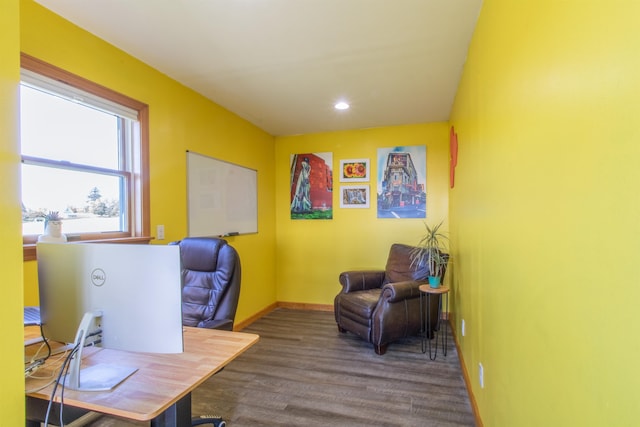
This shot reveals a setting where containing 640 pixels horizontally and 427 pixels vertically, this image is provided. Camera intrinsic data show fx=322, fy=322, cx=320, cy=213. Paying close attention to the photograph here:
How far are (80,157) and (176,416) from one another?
1.83 metres

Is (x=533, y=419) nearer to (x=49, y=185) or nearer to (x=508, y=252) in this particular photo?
(x=508, y=252)

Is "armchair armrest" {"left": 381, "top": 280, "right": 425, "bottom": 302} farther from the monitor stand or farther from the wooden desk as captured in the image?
the monitor stand

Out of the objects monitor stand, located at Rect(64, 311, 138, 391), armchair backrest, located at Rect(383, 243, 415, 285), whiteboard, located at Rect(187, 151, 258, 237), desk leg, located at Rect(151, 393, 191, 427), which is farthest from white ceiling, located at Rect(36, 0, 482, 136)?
desk leg, located at Rect(151, 393, 191, 427)

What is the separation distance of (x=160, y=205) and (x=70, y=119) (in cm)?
85

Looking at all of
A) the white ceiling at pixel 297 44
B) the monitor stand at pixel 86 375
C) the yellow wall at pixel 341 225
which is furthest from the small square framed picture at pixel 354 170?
the monitor stand at pixel 86 375

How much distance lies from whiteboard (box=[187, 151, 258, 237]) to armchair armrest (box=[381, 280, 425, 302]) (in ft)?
5.95

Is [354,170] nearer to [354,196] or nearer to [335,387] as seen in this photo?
[354,196]

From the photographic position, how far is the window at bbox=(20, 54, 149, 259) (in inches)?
72.3

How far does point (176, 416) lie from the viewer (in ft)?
3.82

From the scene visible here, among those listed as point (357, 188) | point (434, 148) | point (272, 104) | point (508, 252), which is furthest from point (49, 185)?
point (434, 148)

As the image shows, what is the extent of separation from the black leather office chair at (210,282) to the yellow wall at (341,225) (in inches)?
96.9

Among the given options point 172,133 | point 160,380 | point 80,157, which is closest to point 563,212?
point 160,380

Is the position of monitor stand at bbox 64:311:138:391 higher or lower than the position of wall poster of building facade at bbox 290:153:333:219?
lower

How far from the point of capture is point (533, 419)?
104 centimetres
